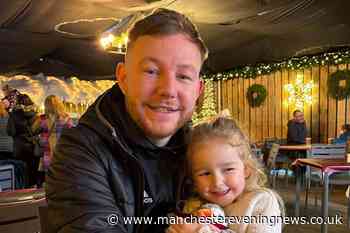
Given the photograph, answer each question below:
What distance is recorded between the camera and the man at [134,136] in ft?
2.94

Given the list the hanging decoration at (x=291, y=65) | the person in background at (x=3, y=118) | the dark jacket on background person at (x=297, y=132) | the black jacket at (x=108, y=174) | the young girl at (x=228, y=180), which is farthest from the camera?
the hanging decoration at (x=291, y=65)

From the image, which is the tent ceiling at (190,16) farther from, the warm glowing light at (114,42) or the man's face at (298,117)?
the man's face at (298,117)

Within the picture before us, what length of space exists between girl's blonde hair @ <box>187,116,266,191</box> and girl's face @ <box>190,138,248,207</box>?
0.02 meters

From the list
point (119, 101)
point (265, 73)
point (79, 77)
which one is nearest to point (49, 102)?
point (79, 77)

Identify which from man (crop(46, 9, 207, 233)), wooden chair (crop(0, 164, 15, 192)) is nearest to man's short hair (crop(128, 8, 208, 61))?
man (crop(46, 9, 207, 233))

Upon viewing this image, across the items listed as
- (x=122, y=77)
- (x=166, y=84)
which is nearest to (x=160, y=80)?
(x=166, y=84)

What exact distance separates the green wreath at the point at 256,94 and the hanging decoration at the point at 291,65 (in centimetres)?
31

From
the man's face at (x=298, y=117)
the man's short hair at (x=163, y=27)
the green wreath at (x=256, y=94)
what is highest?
the green wreath at (x=256, y=94)

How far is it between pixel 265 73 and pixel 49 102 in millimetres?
6016

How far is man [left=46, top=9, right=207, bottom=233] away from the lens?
2.94 feet

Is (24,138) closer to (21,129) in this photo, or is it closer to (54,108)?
(21,129)

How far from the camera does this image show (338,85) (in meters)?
8.34

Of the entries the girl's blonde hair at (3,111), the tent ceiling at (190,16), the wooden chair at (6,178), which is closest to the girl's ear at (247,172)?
the wooden chair at (6,178)

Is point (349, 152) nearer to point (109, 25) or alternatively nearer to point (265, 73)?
point (109, 25)
